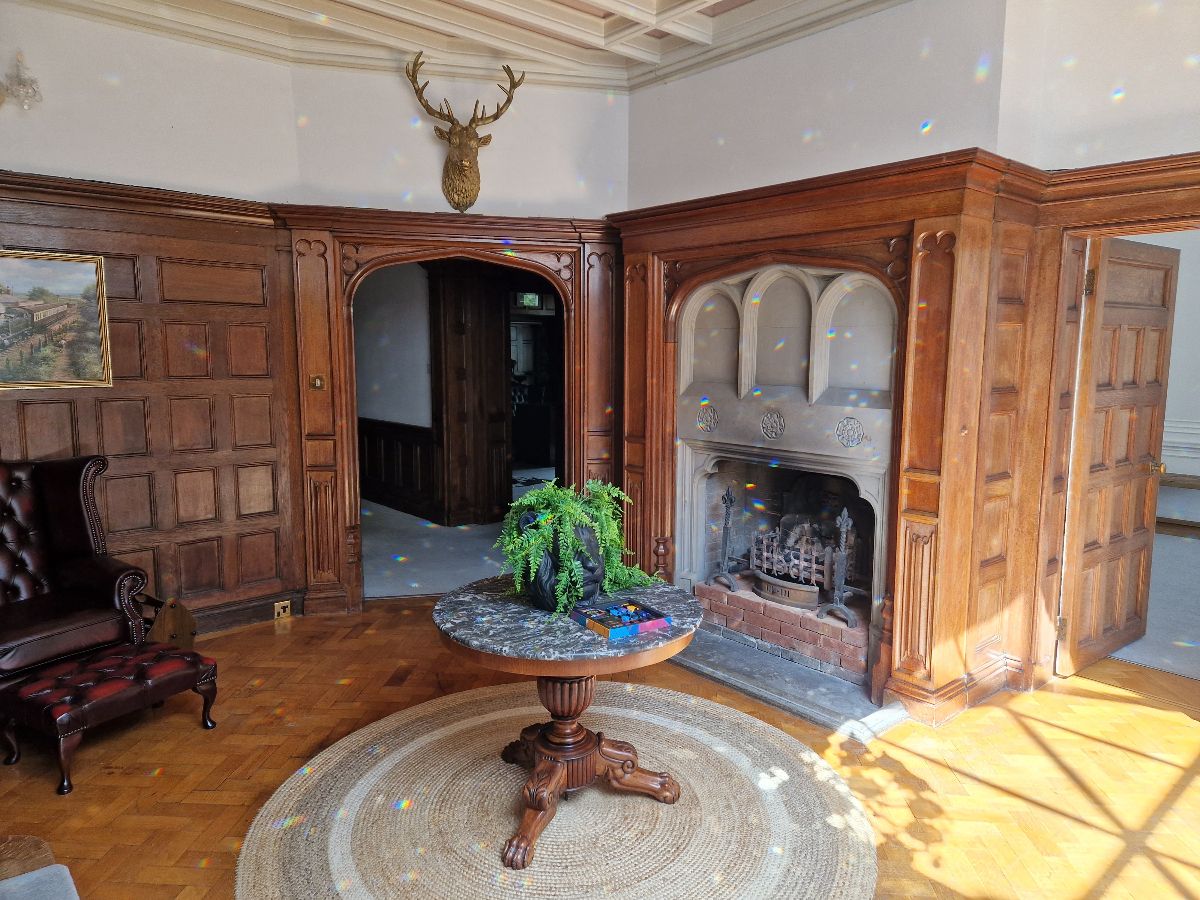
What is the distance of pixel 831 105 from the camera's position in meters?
3.93

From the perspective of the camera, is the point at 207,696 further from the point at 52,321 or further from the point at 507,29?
the point at 507,29

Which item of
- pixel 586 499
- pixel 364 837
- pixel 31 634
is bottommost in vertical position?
pixel 364 837

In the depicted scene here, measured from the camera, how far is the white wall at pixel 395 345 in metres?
7.63

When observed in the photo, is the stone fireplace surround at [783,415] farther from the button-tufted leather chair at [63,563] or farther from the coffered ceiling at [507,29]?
the button-tufted leather chair at [63,563]

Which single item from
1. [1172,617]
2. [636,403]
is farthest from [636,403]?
[1172,617]

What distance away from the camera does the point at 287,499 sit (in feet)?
16.4

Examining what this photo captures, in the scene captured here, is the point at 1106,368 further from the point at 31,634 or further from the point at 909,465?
the point at 31,634

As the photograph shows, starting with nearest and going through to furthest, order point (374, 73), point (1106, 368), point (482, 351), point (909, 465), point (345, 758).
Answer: point (345, 758)
point (909, 465)
point (1106, 368)
point (374, 73)
point (482, 351)

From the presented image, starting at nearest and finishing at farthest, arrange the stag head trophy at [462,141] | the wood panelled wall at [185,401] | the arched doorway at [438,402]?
the wood panelled wall at [185,401] → the stag head trophy at [462,141] → the arched doorway at [438,402]

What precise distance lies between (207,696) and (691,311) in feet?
10.6

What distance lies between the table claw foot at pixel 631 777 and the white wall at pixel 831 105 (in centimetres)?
294

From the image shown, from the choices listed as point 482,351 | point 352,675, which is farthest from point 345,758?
point 482,351

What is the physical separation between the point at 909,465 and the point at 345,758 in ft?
9.13

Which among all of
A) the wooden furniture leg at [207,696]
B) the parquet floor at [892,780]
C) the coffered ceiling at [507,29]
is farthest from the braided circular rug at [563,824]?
the coffered ceiling at [507,29]
